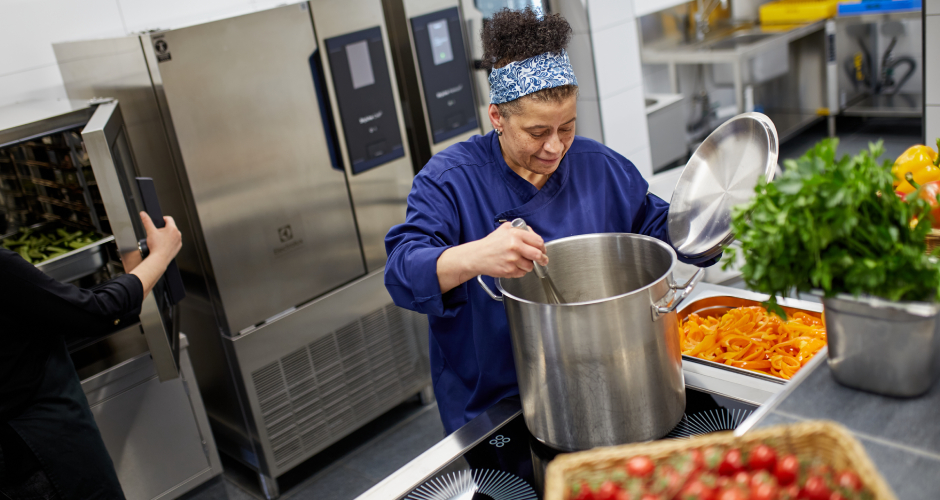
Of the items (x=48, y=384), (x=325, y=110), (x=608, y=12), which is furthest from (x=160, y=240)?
(x=608, y=12)

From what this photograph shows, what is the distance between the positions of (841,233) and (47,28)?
2743mm

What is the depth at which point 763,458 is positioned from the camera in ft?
2.49

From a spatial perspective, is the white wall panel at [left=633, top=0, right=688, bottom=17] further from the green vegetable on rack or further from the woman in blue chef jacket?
the green vegetable on rack

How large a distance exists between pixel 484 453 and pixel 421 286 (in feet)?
0.95

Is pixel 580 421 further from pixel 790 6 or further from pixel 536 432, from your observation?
pixel 790 6

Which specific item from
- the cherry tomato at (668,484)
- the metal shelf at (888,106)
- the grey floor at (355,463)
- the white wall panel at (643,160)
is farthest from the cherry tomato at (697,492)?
the metal shelf at (888,106)

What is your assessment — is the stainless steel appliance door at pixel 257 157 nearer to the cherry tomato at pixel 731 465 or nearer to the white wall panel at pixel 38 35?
the white wall panel at pixel 38 35

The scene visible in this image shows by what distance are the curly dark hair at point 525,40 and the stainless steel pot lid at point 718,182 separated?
0.95 ft

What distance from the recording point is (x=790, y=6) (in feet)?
16.5

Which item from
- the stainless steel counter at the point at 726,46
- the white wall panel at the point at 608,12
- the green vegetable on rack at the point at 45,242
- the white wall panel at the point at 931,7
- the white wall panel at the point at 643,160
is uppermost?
the white wall panel at the point at 608,12

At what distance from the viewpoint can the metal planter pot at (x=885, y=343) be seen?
0.85 m

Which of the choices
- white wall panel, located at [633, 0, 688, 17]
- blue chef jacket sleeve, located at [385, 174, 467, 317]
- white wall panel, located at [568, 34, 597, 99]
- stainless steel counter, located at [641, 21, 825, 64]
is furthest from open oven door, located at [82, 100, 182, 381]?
stainless steel counter, located at [641, 21, 825, 64]

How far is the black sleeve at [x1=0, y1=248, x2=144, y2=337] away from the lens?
1.64 meters

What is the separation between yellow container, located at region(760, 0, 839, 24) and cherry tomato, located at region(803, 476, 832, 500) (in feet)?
16.5
